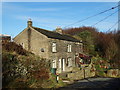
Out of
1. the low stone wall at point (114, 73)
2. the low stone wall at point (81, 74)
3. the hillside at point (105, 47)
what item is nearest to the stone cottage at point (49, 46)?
the low stone wall at point (81, 74)

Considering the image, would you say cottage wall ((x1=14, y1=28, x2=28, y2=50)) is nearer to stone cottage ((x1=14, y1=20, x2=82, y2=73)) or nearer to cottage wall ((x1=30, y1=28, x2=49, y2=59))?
stone cottage ((x1=14, y1=20, x2=82, y2=73))

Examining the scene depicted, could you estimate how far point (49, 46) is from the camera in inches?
822

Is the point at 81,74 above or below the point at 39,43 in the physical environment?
below

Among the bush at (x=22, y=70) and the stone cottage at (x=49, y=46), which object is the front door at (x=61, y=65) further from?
the bush at (x=22, y=70)

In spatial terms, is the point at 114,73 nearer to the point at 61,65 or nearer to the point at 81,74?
the point at 81,74

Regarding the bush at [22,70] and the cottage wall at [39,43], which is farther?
the cottage wall at [39,43]

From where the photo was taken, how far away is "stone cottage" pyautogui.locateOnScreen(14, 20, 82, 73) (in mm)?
21062

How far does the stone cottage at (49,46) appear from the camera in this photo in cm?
2106

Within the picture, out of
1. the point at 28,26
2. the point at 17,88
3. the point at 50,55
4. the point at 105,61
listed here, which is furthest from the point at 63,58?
the point at 17,88

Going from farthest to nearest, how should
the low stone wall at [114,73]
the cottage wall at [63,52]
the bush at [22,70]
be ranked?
1. the low stone wall at [114,73]
2. the cottage wall at [63,52]
3. the bush at [22,70]

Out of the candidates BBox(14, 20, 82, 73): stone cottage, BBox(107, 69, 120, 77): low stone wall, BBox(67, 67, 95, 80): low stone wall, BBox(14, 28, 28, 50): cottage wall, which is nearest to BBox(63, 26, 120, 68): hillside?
BBox(107, 69, 120, 77): low stone wall

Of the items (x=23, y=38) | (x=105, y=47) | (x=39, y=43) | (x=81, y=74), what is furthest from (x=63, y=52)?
(x=105, y=47)

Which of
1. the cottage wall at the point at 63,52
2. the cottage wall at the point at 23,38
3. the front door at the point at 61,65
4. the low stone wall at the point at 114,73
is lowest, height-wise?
the low stone wall at the point at 114,73

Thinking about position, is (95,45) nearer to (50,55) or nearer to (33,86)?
(50,55)
